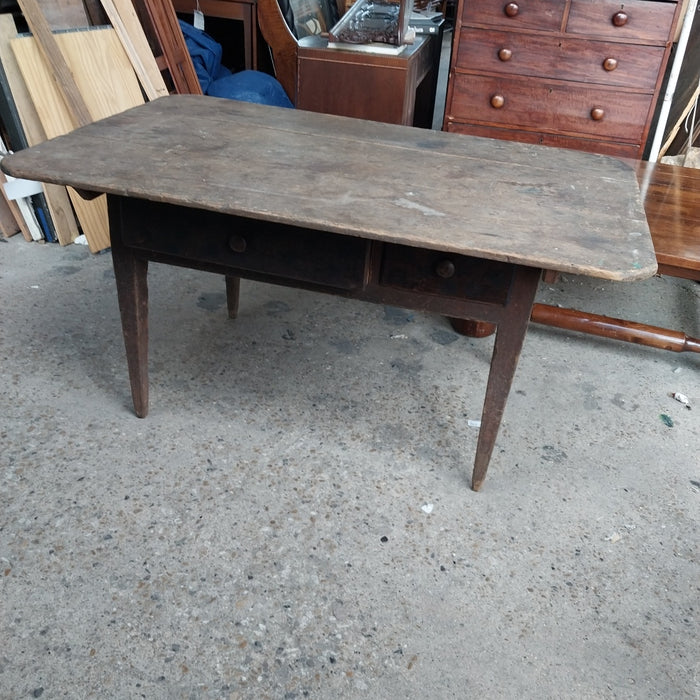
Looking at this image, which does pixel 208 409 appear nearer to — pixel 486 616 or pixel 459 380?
pixel 459 380

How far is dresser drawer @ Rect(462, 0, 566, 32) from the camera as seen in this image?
118 inches

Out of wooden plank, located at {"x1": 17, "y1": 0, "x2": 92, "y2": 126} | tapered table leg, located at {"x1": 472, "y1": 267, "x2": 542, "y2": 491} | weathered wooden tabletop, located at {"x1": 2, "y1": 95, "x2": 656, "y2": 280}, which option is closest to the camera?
weathered wooden tabletop, located at {"x1": 2, "y1": 95, "x2": 656, "y2": 280}

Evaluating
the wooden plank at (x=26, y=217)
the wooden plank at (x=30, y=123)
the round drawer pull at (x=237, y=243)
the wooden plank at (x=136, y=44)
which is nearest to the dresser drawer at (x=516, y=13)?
the wooden plank at (x=136, y=44)

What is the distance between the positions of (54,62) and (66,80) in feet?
0.26

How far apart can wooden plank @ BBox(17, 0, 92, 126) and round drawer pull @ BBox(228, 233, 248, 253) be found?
5.70 ft

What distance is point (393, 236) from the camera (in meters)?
1.42

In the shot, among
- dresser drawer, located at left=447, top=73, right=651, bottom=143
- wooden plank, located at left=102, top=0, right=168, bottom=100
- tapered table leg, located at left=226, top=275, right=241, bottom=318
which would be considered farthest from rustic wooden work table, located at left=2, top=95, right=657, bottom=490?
wooden plank, located at left=102, top=0, right=168, bottom=100

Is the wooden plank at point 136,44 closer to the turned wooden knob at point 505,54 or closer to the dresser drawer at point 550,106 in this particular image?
the dresser drawer at point 550,106

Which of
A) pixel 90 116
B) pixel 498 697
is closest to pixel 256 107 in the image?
pixel 90 116

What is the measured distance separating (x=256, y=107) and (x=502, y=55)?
4.64 ft

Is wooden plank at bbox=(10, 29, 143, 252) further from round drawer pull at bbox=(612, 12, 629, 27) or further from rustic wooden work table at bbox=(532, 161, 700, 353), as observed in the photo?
round drawer pull at bbox=(612, 12, 629, 27)

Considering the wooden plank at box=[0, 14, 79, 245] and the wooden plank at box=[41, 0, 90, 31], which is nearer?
the wooden plank at box=[0, 14, 79, 245]

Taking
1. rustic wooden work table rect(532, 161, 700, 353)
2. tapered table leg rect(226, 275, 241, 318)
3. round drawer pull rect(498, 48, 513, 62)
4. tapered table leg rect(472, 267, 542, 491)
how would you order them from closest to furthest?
1. tapered table leg rect(472, 267, 542, 491)
2. rustic wooden work table rect(532, 161, 700, 353)
3. tapered table leg rect(226, 275, 241, 318)
4. round drawer pull rect(498, 48, 513, 62)

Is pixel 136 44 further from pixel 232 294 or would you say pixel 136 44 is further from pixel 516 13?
pixel 516 13
